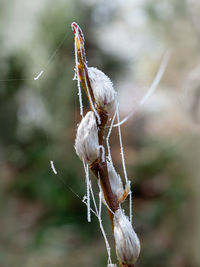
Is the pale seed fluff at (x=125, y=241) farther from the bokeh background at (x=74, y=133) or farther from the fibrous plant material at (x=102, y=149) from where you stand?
the bokeh background at (x=74, y=133)

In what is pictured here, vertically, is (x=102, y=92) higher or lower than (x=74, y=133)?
higher

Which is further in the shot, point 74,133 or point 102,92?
point 74,133

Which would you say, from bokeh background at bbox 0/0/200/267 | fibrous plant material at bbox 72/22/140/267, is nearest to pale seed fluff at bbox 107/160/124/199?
fibrous plant material at bbox 72/22/140/267

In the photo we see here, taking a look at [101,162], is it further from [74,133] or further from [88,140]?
[74,133]

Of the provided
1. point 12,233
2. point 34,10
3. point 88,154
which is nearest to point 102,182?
point 88,154

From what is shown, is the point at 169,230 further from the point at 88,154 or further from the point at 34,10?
the point at 88,154

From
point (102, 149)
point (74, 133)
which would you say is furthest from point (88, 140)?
point (74, 133)
